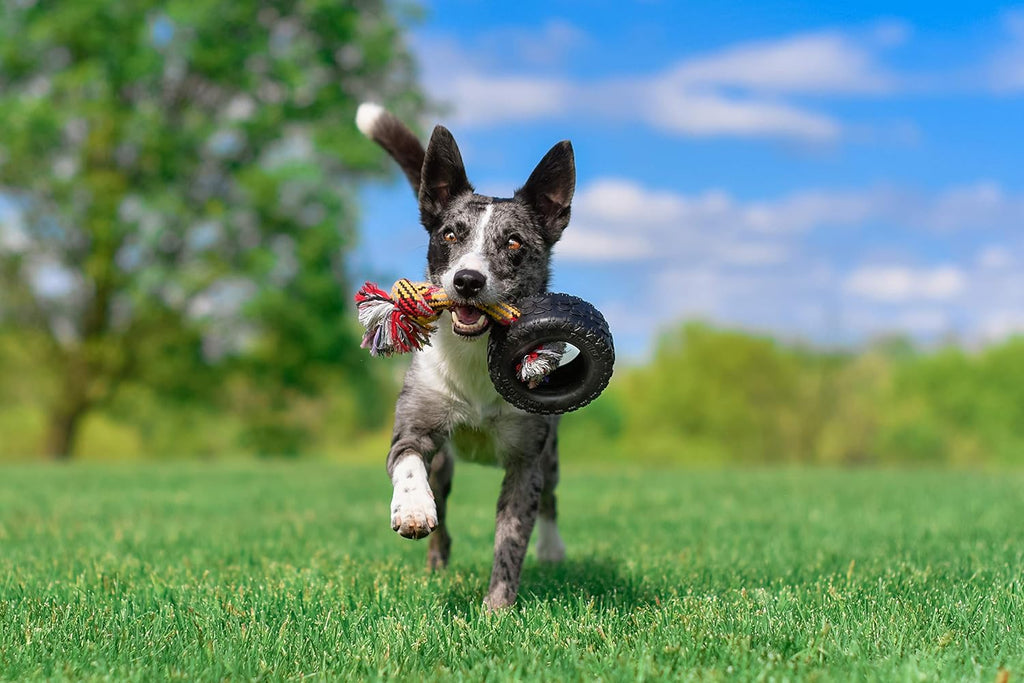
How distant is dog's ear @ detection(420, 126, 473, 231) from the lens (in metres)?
4.95

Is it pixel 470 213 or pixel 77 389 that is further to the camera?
pixel 77 389

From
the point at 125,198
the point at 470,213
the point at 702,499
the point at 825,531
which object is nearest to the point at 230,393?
the point at 125,198

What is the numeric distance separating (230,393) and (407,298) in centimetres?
2419

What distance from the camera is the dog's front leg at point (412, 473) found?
13.2 ft

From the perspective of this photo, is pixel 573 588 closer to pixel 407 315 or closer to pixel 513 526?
pixel 513 526

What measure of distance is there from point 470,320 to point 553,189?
979 mm

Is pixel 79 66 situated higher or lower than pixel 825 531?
higher

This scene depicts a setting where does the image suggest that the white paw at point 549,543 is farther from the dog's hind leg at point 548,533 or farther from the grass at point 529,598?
the grass at point 529,598

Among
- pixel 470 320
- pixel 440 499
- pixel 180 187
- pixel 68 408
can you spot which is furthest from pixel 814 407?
pixel 470 320

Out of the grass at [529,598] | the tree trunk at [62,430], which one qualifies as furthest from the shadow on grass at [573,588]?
the tree trunk at [62,430]

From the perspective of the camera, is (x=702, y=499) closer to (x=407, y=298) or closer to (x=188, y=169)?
(x=407, y=298)

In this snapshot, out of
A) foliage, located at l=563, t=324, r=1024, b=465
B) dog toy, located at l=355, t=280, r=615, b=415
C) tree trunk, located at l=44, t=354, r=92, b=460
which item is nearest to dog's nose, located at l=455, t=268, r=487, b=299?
dog toy, located at l=355, t=280, r=615, b=415

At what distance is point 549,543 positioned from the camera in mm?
6398

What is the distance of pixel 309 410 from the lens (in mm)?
34125
